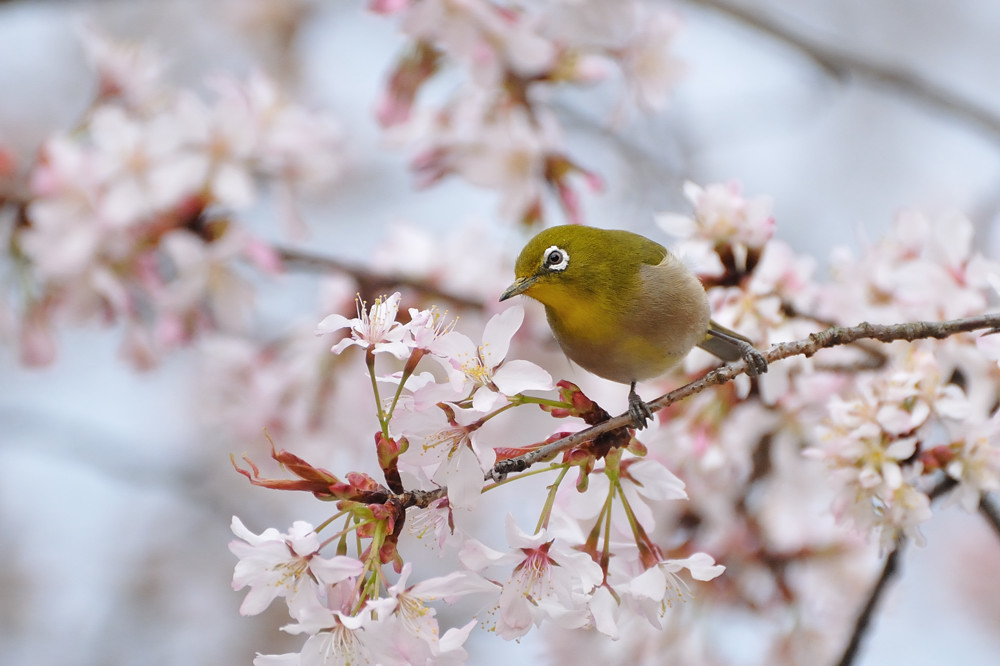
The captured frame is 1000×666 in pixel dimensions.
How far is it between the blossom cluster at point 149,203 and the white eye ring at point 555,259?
1345 millimetres

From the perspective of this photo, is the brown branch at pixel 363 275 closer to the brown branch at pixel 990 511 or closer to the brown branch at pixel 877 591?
the brown branch at pixel 877 591

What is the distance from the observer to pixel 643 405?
5.70 ft

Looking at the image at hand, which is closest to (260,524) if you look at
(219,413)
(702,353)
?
(219,413)

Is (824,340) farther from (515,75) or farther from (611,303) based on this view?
(515,75)

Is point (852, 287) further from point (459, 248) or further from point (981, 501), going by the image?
point (459, 248)

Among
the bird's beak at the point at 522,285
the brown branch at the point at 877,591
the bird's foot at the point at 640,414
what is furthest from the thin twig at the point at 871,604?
the bird's beak at the point at 522,285

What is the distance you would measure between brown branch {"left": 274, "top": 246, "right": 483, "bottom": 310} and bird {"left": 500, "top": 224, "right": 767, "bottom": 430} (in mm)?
1167

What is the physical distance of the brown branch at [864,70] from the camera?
3.14 meters

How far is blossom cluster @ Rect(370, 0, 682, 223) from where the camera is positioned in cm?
271

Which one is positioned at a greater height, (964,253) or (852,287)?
(964,253)

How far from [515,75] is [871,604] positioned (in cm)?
184

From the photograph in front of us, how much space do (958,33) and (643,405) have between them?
7672 mm

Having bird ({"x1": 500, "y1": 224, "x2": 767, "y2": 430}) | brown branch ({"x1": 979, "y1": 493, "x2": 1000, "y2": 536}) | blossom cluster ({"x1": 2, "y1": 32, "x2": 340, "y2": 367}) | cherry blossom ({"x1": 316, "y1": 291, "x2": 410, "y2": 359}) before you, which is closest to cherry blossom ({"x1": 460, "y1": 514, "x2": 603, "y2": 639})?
cherry blossom ({"x1": 316, "y1": 291, "x2": 410, "y2": 359})

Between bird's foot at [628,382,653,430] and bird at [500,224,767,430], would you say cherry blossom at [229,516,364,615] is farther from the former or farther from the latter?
bird at [500,224,767,430]
